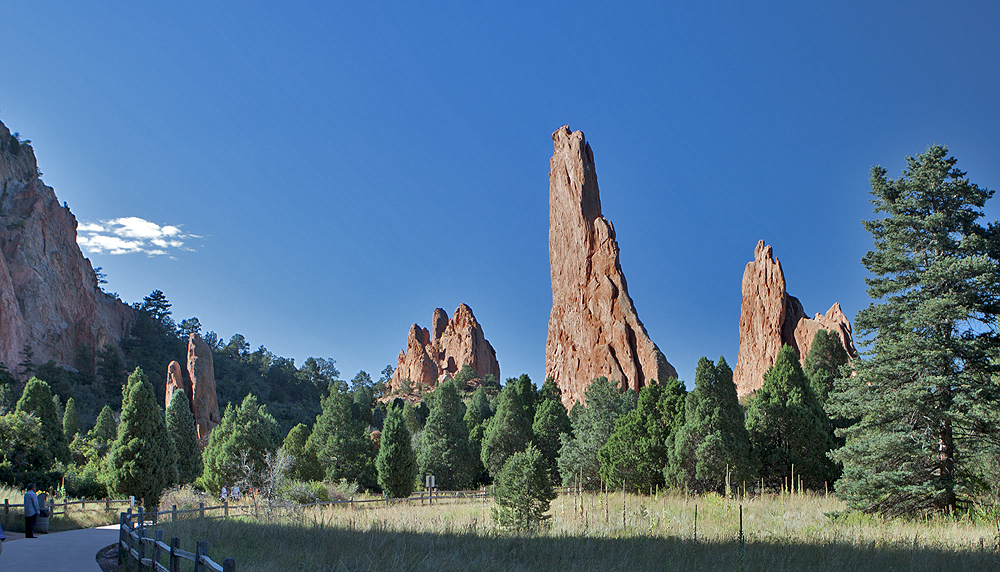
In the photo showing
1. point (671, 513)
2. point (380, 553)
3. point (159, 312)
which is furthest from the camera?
point (159, 312)

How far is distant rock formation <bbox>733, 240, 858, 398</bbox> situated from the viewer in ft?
190

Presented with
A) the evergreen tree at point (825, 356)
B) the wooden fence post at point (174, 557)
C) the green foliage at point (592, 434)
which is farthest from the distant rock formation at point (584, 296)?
the wooden fence post at point (174, 557)

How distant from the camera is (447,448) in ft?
134

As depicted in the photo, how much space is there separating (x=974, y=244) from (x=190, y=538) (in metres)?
18.2

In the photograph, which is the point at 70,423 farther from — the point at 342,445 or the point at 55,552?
the point at 55,552

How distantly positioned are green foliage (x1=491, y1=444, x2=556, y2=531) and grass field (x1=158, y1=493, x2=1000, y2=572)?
0.43m

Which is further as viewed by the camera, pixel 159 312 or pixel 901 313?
pixel 159 312

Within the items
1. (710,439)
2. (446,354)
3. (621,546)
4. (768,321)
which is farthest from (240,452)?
(446,354)

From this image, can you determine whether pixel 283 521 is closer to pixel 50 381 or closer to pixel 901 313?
pixel 901 313

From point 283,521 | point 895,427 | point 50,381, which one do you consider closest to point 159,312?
point 50,381

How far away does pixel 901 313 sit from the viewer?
16.0 m

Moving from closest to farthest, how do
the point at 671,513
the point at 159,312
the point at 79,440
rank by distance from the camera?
the point at 671,513 < the point at 79,440 < the point at 159,312

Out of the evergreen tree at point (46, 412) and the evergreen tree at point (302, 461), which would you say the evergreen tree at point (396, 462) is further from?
the evergreen tree at point (46, 412)

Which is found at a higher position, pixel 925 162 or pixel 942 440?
pixel 925 162
